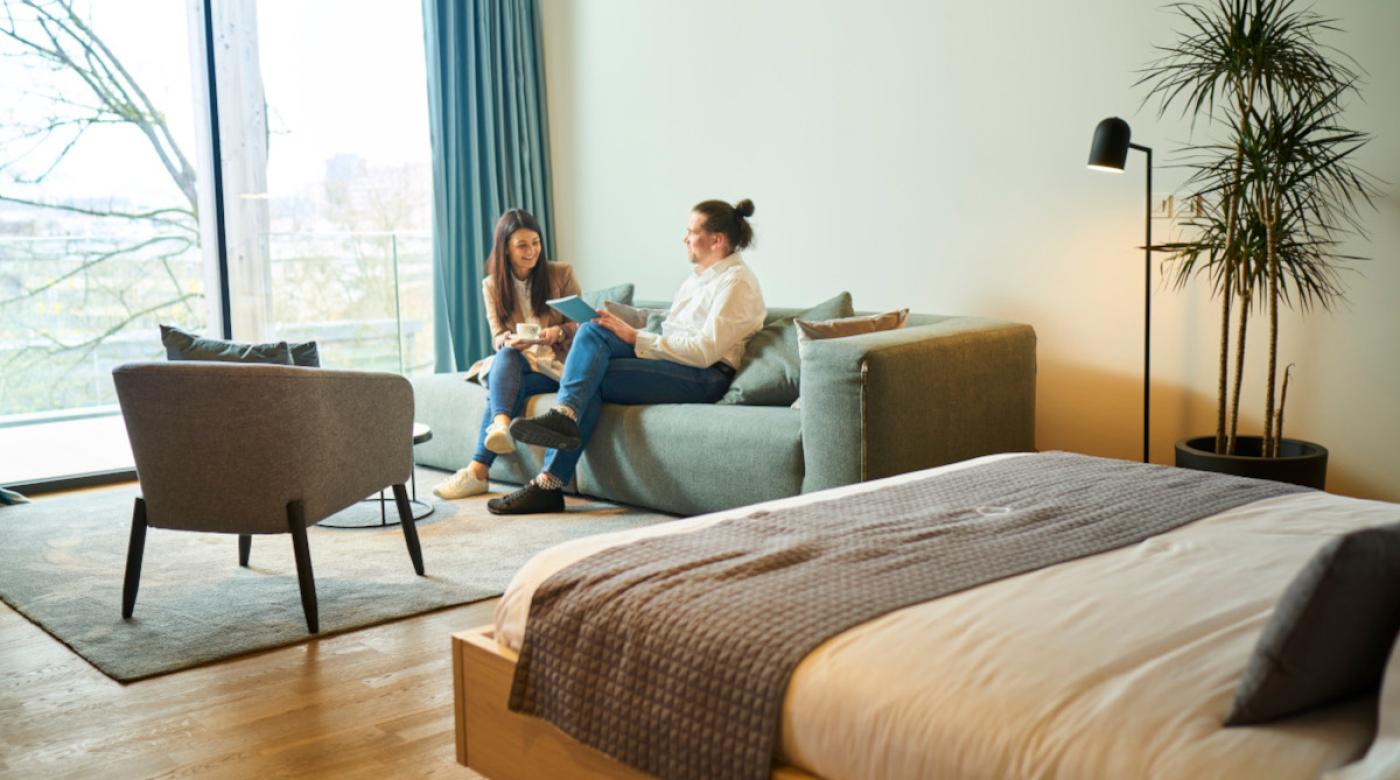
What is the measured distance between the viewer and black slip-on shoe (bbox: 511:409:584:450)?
4.22 metres

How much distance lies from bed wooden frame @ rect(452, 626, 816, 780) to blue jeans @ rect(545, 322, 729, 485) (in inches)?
93.5

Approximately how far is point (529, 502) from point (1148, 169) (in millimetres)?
2290

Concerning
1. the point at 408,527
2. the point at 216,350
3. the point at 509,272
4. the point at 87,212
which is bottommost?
the point at 408,527

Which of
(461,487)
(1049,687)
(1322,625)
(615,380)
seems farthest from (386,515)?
(1322,625)

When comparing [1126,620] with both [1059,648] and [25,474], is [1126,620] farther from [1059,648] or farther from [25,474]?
[25,474]

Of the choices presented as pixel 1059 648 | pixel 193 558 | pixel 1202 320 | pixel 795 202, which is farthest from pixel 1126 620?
pixel 795 202

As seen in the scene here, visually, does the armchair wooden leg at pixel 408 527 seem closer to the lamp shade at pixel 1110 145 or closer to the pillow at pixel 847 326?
the pillow at pixel 847 326

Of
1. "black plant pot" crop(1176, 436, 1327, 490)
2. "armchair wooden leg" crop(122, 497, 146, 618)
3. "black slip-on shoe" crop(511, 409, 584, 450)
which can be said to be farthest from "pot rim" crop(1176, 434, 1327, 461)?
"armchair wooden leg" crop(122, 497, 146, 618)

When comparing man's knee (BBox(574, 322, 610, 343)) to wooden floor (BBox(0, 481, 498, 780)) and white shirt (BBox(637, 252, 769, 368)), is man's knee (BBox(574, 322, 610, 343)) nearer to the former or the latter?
white shirt (BBox(637, 252, 769, 368))

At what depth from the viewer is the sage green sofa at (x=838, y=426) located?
3.62 meters

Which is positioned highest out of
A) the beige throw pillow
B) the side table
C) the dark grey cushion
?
the beige throw pillow

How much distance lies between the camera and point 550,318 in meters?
5.00

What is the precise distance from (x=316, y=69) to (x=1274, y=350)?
4173 mm

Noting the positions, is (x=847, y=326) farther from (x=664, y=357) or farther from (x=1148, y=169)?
(x=1148, y=169)
